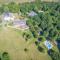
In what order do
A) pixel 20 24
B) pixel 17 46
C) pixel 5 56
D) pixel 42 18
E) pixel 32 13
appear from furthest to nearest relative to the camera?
pixel 32 13, pixel 42 18, pixel 20 24, pixel 17 46, pixel 5 56

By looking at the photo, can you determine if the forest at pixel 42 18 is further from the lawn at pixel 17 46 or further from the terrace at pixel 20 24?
the lawn at pixel 17 46

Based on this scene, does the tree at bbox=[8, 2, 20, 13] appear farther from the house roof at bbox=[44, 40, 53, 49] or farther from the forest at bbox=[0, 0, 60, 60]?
the house roof at bbox=[44, 40, 53, 49]

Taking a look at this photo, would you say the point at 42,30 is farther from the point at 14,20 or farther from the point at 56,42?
the point at 14,20

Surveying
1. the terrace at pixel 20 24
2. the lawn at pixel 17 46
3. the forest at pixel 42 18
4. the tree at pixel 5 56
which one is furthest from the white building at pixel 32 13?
the tree at pixel 5 56

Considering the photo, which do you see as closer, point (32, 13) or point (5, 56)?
point (5, 56)

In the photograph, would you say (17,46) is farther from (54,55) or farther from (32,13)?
(32,13)

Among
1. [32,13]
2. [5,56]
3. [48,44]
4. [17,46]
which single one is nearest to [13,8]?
[32,13]

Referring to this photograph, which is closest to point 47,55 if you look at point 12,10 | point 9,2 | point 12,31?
point 12,31

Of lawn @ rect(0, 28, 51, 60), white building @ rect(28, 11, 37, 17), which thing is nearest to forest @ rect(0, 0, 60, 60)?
Answer: white building @ rect(28, 11, 37, 17)
